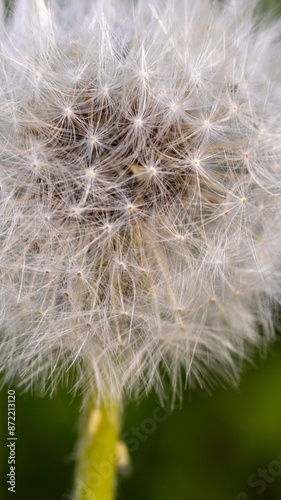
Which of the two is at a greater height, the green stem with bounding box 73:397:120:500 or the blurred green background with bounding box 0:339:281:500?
the green stem with bounding box 73:397:120:500

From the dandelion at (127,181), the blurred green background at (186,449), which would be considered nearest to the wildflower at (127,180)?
the dandelion at (127,181)

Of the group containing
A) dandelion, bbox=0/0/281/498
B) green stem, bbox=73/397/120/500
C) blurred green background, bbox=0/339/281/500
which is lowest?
blurred green background, bbox=0/339/281/500

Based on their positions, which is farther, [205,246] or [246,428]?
[246,428]

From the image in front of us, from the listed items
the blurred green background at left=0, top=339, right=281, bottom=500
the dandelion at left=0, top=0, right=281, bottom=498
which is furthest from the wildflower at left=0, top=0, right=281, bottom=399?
the blurred green background at left=0, top=339, right=281, bottom=500

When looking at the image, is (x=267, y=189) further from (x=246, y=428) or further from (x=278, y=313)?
(x=246, y=428)

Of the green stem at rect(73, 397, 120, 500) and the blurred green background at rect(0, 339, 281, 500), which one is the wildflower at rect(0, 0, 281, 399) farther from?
the blurred green background at rect(0, 339, 281, 500)

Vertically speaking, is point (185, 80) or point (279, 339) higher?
point (185, 80)

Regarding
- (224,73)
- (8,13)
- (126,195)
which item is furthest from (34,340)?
(8,13)
